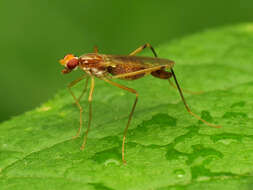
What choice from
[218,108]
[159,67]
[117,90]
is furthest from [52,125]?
[218,108]

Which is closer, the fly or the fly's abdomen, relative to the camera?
the fly

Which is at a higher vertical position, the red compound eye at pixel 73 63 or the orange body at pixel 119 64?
the red compound eye at pixel 73 63

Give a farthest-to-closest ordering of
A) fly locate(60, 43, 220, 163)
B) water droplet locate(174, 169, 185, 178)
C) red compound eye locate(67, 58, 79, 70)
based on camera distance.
A: 1. red compound eye locate(67, 58, 79, 70)
2. fly locate(60, 43, 220, 163)
3. water droplet locate(174, 169, 185, 178)

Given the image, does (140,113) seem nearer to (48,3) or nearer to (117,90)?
(117,90)

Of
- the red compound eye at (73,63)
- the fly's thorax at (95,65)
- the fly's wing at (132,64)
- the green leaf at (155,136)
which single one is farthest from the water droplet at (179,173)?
the red compound eye at (73,63)

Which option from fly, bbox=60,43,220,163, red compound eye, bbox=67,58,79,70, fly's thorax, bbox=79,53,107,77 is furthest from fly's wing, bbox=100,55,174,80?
red compound eye, bbox=67,58,79,70

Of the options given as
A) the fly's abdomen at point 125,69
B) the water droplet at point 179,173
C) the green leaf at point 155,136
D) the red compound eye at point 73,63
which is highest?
the red compound eye at point 73,63

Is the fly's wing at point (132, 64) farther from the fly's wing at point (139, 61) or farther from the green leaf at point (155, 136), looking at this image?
the green leaf at point (155, 136)

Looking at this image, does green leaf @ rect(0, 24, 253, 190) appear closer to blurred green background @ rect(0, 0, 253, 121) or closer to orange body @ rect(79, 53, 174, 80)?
orange body @ rect(79, 53, 174, 80)

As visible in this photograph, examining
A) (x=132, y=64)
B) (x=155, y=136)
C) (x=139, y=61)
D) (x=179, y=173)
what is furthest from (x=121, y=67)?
(x=179, y=173)
